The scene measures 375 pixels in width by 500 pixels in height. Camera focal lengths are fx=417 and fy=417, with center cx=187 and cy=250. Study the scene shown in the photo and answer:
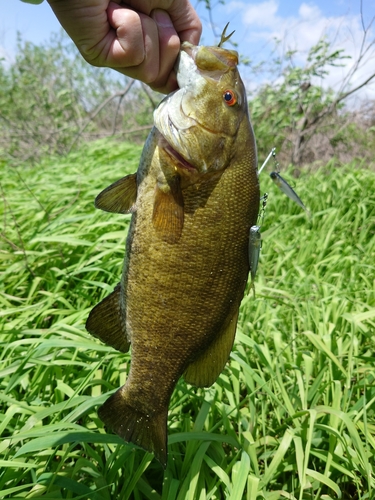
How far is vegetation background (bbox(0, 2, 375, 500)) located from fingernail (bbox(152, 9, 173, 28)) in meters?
1.46

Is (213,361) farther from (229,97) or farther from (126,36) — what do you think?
(126,36)

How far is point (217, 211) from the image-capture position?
4.53ft

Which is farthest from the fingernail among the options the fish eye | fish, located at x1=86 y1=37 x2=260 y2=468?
the fish eye

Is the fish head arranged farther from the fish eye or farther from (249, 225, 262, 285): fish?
(249, 225, 262, 285): fish

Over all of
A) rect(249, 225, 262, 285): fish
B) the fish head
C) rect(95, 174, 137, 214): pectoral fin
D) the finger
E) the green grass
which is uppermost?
the finger

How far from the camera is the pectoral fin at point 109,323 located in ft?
5.21

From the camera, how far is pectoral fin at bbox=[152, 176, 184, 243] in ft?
4.55

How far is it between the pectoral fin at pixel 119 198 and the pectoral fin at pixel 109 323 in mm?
340

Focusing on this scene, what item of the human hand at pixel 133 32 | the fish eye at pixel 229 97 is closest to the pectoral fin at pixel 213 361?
the fish eye at pixel 229 97

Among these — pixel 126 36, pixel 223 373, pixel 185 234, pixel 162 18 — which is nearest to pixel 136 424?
pixel 185 234

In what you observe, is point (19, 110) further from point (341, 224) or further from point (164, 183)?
point (164, 183)

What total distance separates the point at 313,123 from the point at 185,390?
7.60 m

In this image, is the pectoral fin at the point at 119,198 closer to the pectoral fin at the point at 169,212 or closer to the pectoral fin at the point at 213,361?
the pectoral fin at the point at 169,212

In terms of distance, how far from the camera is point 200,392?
2.29 meters
